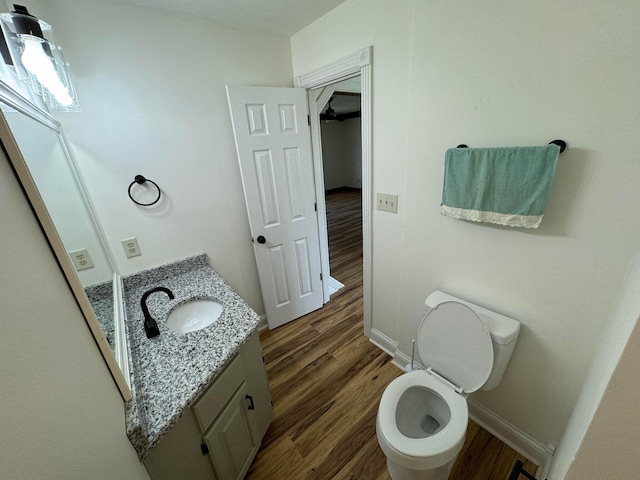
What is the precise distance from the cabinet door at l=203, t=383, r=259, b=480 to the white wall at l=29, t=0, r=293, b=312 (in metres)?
1.07

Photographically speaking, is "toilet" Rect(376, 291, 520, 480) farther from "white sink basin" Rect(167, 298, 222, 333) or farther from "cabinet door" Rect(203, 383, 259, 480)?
"white sink basin" Rect(167, 298, 222, 333)

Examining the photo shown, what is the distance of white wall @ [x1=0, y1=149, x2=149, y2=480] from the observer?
0.32 meters

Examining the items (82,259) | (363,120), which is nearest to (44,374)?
(82,259)

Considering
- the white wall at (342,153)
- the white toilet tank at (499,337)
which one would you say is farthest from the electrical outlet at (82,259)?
the white wall at (342,153)

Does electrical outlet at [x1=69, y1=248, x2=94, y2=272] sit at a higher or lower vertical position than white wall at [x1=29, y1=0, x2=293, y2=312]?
lower

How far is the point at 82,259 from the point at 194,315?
578 mm

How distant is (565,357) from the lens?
42.6 inches

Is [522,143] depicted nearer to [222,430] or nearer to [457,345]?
[457,345]

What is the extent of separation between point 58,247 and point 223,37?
1.72 m

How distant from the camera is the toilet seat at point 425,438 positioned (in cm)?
97

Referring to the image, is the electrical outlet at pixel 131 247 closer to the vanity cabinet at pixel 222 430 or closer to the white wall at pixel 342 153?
the vanity cabinet at pixel 222 430

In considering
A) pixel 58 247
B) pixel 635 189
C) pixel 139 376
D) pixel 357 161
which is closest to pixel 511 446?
pixel 635 189

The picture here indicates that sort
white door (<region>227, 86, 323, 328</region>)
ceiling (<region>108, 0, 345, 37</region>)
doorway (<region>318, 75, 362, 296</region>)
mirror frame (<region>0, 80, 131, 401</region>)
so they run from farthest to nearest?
1. doorway (<region>318, 75, 362, 296</region>)
2. white door (<region>227, 86, 323, 328</region>)
3. ceiling (<region>108, 0, 345, 37</region>)
4. mirror frame (<region>0, 80, 131, 401</region>)

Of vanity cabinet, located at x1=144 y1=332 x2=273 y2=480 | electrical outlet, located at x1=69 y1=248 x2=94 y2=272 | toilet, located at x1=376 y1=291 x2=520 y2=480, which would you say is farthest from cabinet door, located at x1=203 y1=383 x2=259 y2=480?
electrical outlet, located at x1=69 y1=248 x2=94 y2=272
